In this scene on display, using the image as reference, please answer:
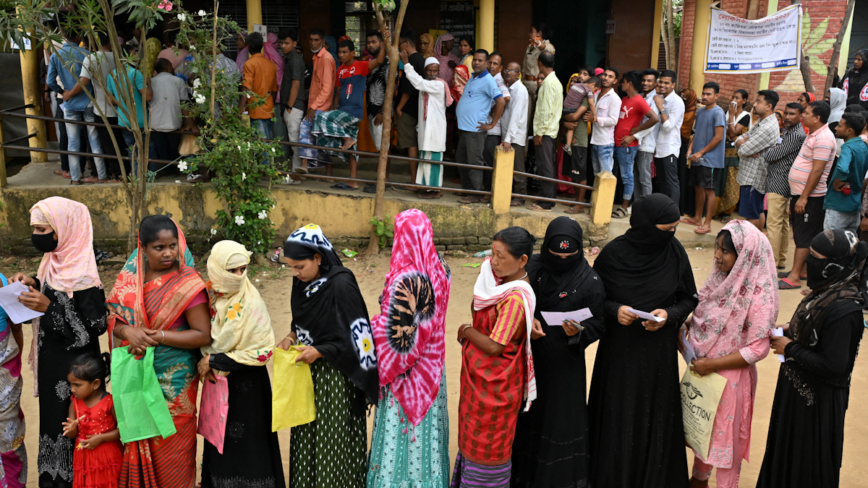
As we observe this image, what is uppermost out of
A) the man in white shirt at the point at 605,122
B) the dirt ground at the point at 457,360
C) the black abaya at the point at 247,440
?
the man in white shirt at the point at 605,122

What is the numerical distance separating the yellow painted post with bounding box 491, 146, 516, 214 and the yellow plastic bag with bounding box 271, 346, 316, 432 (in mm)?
5201

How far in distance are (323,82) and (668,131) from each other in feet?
13.6

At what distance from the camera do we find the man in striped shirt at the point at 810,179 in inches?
255

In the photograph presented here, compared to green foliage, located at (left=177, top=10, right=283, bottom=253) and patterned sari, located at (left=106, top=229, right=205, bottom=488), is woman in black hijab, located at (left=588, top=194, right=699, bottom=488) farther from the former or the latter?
green foliage, located at (left=177, top=10, right=283, bottom=253)

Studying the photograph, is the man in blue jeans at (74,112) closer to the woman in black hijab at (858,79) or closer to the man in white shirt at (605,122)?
the man in white shirt at (605,122)

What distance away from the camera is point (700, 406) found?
11.5 ft

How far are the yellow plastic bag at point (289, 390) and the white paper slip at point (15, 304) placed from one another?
123 centimetres

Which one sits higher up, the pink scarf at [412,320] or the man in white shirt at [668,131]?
the man in white shirt at [668,131]

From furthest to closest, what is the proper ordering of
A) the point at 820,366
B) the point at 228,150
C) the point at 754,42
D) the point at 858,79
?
the point at 858,79 → the point at 754,42 → the point at 228,150 → the point at 820,366

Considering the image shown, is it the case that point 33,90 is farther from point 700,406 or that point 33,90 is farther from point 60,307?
point 700,406


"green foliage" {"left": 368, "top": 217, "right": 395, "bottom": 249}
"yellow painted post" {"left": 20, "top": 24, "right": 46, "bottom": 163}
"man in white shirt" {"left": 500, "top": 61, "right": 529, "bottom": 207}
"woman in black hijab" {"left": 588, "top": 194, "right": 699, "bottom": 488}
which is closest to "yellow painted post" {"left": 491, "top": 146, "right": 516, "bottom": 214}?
"man in white shirt" {"left": 500, "top": 61, "right": 529, "bottom": 207}

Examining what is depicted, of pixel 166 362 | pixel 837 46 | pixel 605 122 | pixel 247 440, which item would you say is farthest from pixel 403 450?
pixel 837 46

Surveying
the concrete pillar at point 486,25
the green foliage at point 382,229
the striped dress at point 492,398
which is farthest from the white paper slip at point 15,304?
the concrete pillar at point 486,25

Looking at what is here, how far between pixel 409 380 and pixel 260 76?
580 cm
